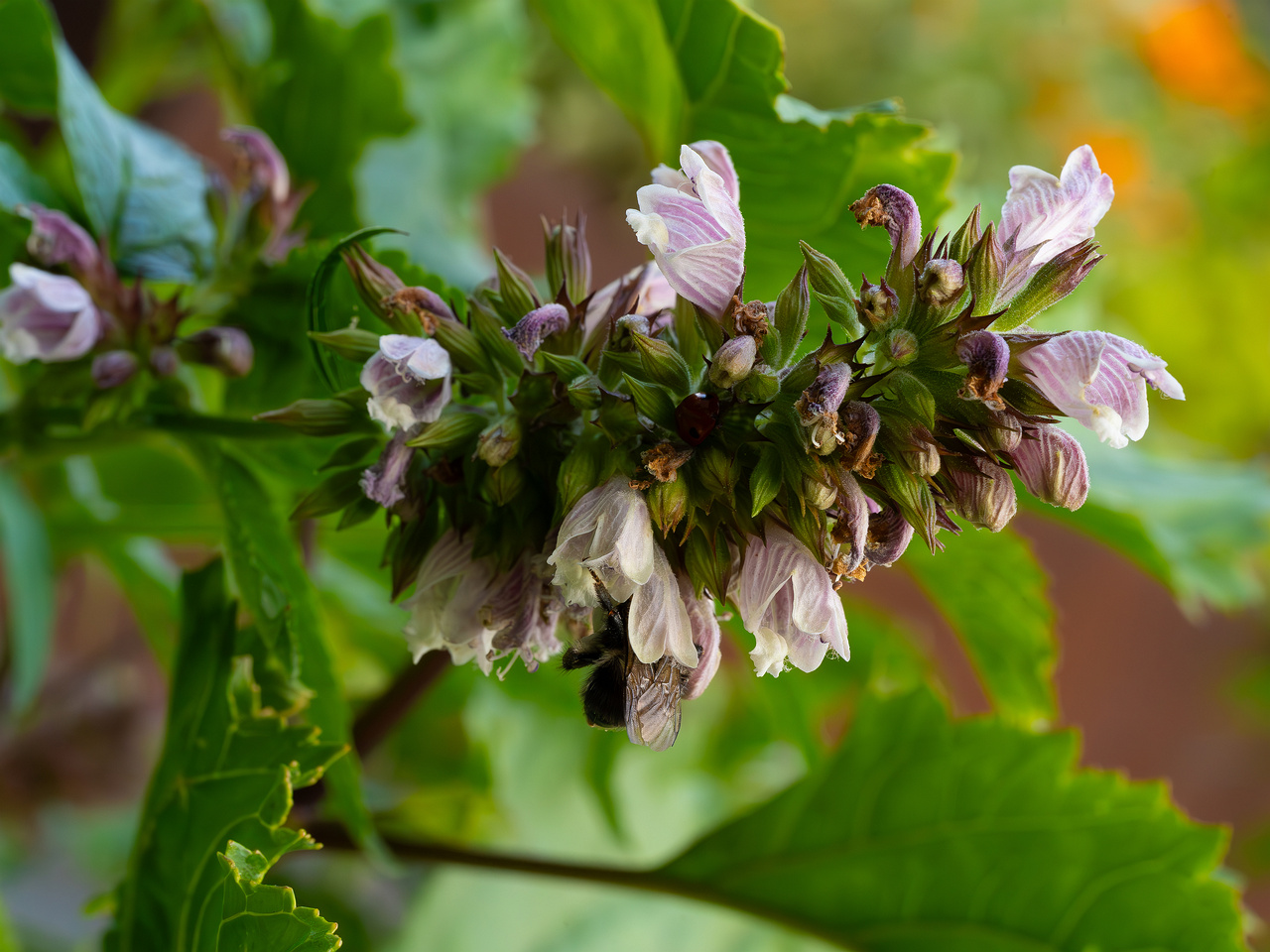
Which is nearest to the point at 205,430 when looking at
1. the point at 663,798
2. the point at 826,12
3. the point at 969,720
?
the point at 969,720

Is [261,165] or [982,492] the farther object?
[261,165]

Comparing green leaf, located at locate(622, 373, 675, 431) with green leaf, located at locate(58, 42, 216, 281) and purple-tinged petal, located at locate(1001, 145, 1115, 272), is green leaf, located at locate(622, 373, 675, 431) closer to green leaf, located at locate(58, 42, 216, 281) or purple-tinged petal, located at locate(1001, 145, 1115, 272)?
purple-tinged petal, located at locate(1001, 145, 1115, 272)

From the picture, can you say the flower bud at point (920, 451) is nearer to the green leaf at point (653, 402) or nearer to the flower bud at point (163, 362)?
the green leaf at point (653, 402)

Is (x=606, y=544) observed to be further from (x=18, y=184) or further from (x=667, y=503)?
(x=18, y=184)

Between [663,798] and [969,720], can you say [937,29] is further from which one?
[969,720]

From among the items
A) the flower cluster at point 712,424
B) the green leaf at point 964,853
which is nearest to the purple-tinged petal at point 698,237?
the flower cluster at point 712,424

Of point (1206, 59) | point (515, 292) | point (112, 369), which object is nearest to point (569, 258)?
point (515, 292)

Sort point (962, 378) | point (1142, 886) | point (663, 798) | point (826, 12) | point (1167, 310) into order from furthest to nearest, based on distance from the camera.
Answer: point (826, 12), point (1167, 310), point (663, 798), point (1142, 886), point (962, 378)
